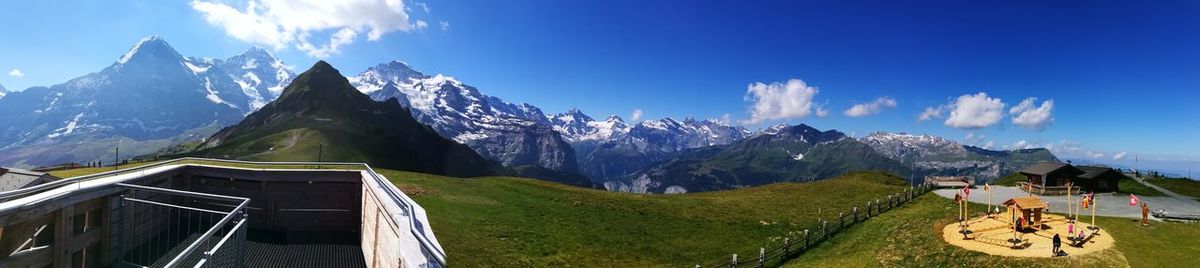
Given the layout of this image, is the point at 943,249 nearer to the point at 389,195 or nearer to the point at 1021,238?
the point at 1021,238

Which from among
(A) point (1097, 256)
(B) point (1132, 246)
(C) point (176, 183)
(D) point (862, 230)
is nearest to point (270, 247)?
(C) point (176, 183)

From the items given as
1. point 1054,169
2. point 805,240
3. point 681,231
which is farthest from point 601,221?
point 1054,169

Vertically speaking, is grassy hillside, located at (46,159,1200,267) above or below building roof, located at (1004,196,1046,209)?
below

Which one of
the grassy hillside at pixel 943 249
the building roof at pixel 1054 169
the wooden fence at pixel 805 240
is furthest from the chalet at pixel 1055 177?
the grassy hillside at pixel 943 249

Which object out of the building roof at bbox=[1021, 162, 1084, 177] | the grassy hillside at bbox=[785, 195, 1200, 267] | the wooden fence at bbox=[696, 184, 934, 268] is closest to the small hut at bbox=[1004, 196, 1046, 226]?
→ the grassy hillside at bbox=[785, 195, 1200, 267]

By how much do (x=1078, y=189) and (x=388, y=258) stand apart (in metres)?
77.3

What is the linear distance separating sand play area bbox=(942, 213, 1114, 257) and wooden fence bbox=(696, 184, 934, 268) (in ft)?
30.0

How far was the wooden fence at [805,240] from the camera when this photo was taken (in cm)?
4022

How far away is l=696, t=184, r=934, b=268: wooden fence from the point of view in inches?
1583

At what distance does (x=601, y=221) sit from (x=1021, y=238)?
32.2 m

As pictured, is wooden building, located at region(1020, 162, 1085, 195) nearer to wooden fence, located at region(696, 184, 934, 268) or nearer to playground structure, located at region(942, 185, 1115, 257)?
wooden fence, located at region(696, 184, 934, 268)

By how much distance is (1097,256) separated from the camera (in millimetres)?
32188

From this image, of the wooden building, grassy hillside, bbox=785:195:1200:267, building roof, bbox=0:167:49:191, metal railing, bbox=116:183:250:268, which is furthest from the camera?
the wooden building

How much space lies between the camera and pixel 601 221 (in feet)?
167
